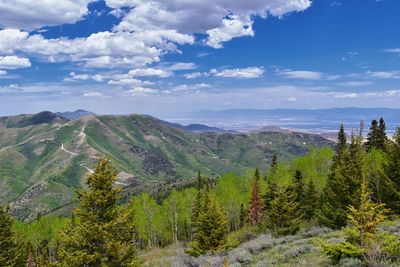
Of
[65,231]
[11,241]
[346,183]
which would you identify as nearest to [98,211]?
[65,231]

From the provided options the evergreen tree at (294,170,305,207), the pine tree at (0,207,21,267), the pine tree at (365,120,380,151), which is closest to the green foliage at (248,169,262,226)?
the evergreen tree at (294,170,305,207)

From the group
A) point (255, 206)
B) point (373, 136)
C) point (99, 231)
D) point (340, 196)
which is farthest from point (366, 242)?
point (373, 136)

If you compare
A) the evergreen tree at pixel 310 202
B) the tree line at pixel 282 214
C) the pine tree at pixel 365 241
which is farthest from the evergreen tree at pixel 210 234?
the evergreen tree at pixel 310 202

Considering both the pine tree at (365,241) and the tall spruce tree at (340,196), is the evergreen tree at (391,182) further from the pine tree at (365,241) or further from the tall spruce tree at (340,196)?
the pine tree at (365,241)

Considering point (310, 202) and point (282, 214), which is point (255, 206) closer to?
point (310, 202)

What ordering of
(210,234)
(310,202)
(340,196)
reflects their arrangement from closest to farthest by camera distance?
(340,196) < (210,234) < (310,202)

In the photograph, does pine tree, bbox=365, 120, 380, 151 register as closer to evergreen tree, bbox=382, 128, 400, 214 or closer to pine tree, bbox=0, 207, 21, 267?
evergreen tree, bbox=382, 128, 400, 214

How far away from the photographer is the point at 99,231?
81.7 feet

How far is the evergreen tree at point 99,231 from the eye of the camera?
24.8 meters

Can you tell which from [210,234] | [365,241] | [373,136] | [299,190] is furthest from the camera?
[373,136]

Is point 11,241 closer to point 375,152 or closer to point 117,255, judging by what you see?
point 117,255

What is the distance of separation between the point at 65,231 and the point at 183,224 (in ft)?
313

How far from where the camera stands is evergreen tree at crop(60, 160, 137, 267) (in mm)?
24797

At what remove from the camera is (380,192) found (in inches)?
1740
